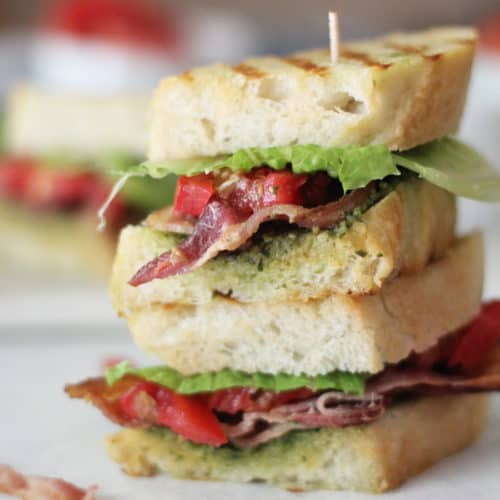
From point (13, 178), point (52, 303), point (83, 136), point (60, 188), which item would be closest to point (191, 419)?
point (52, 303)

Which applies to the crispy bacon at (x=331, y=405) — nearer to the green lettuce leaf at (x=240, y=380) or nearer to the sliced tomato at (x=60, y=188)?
the green lettuce leaf at (x=240, y=380)

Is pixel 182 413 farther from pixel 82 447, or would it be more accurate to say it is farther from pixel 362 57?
pixel 362 57

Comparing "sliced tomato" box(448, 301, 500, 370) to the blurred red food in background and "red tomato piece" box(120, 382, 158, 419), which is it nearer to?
"red tomato piece" box(120, 382, 158, 419)

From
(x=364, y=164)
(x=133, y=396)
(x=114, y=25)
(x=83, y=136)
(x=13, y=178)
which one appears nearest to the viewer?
(x=364, y=164)

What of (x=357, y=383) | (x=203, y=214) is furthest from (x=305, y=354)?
(x=203, y=214)

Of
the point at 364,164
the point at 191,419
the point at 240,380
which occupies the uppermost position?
the point at 364,164

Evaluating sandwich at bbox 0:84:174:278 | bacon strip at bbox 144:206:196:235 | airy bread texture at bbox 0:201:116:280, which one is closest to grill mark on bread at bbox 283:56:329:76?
bacon strip at bbox 144:206:196:235

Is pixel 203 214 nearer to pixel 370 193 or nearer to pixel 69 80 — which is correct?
pixel 370 193

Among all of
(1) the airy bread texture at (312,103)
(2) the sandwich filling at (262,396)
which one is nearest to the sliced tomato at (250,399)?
(2) the sandwich filling at (262,396)
